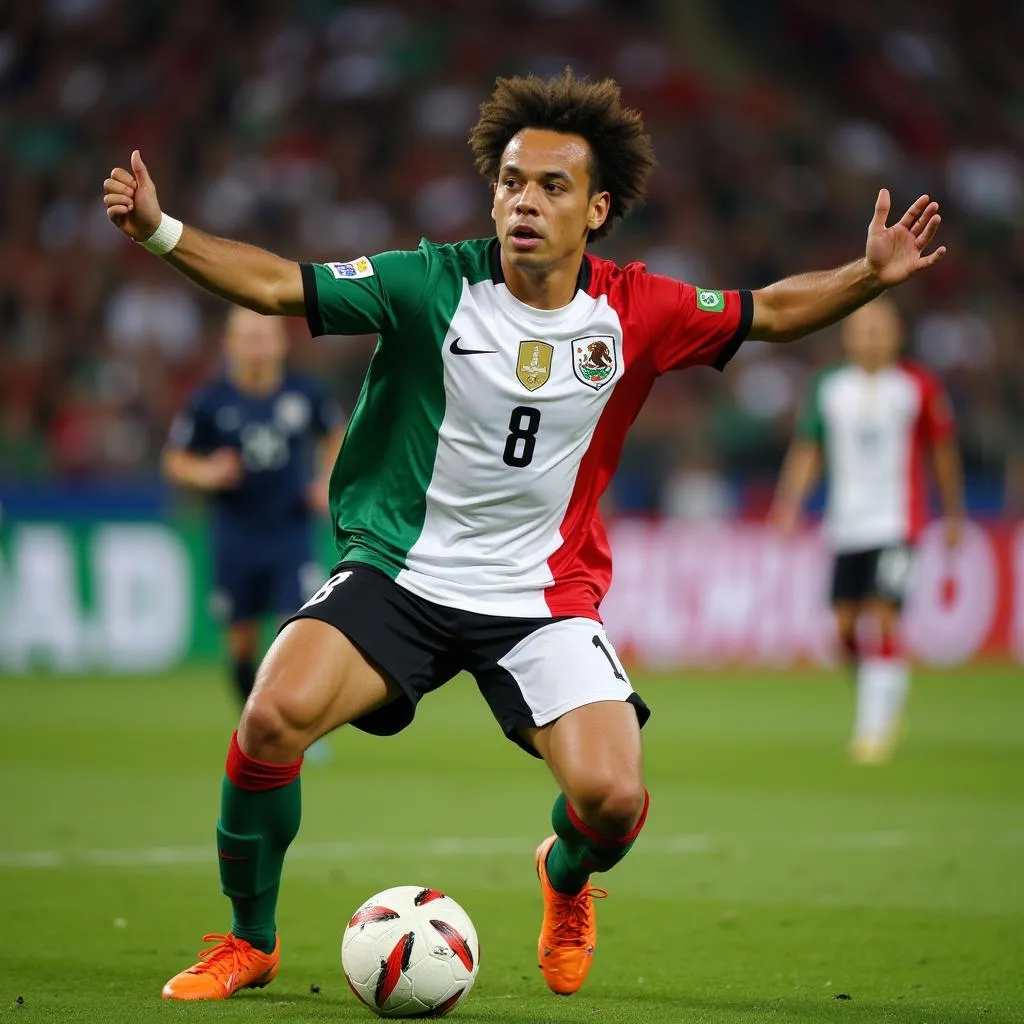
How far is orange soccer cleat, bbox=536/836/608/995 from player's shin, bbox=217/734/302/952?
0.77m

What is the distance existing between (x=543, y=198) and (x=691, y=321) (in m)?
0.59

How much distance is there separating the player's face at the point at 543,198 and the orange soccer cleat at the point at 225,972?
2.02 meters

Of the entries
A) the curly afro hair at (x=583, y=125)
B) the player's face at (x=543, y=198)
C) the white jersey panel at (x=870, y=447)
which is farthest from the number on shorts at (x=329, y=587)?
the white jersey panel at (x=870, y=447)

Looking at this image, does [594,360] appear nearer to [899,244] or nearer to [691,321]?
[691,321]

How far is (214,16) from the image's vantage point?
70.4ft

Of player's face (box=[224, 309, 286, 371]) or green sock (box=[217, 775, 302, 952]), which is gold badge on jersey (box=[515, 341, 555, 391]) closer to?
green sock (box=[217, 775, 302, 952])

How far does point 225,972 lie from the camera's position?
492 centimetres

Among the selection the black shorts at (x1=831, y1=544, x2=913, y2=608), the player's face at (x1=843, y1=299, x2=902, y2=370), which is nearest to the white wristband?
the player's face at (x1=843, y1=299, x2=902, y2=370)

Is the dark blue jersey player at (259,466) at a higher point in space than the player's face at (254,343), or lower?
lower

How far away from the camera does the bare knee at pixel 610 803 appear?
191 inches

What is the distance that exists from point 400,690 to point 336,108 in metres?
17.2

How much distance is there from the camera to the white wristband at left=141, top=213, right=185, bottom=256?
4652 millimetres

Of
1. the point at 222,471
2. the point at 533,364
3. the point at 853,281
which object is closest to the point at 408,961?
the point at 533,364

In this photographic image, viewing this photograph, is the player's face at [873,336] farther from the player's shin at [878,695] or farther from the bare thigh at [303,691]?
the bare thigh at [303,691]
